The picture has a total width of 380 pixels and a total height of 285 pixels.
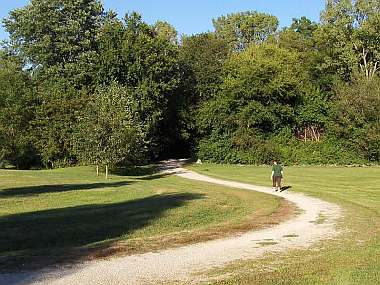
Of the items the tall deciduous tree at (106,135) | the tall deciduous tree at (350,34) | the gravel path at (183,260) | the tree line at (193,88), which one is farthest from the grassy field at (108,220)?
the tall deciduous tree at (350,34)

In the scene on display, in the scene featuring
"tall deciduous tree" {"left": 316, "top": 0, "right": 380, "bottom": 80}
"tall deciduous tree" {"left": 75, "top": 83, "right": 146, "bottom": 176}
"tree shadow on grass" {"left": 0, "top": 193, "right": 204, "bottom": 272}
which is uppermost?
"tall deciduous tree" {"left": 316, "top": 0, "right": 380, "bottom": 80}

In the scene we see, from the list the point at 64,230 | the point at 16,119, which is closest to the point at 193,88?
the point at 16,119

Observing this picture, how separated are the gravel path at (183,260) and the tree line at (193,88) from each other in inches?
1451

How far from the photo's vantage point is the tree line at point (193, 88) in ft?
189

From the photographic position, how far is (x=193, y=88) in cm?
7138

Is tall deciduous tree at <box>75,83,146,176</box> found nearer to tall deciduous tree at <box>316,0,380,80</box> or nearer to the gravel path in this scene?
the gravel path

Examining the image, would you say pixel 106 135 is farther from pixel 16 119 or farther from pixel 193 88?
pixel 193 88

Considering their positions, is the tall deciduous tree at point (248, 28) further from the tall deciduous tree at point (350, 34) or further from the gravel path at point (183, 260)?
the gravel path at point (183, 260)

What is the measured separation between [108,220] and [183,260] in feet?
21.6

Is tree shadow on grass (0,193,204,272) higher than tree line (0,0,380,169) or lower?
lower

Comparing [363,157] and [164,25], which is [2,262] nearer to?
[363,157]

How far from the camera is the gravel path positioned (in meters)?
8.84

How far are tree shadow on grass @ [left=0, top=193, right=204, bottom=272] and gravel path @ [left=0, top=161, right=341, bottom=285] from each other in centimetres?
93

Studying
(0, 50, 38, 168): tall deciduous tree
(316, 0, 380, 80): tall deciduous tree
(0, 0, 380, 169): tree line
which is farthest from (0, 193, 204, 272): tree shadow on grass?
(316, 0, 380, 80): tall deciduous tree
